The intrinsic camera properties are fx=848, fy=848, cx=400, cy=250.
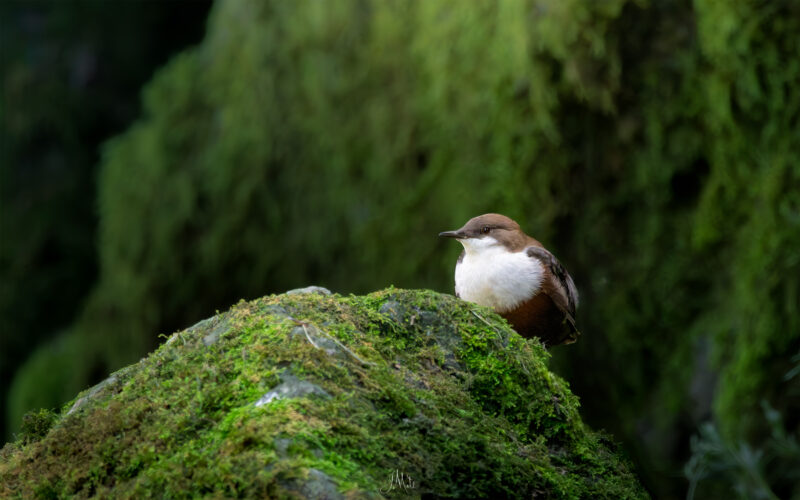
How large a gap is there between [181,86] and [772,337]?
4771 millimetres

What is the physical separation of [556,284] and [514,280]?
0.24 metres

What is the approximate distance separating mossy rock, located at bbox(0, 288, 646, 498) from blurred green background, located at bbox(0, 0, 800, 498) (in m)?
1.82

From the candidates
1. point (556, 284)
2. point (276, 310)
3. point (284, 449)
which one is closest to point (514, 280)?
point (556, 284)

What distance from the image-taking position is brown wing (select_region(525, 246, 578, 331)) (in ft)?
11.5

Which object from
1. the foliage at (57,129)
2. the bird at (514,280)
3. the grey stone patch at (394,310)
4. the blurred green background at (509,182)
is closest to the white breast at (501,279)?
the bird at (514,280)

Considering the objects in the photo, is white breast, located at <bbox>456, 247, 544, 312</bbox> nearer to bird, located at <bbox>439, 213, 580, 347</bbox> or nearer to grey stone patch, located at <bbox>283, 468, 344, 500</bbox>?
bird, located at <bbox>439, 213, 580, 347</bbox>

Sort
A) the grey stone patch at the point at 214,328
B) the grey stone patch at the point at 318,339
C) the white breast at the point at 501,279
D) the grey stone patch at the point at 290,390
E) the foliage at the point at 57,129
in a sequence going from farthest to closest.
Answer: the foliage at the point at 57,129, the white breast at the point at 501,279, the grey stone patch at the point at 214,328, the grey stone patch at the point at 318,339, the grey stone patch at the point at 290,390

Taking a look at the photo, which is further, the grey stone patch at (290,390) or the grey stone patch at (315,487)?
the grey stone patch at (290,390)

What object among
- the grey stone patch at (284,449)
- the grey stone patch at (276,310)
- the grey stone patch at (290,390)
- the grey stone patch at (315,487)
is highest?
the grey stone patch at (276,310)

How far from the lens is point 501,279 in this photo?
11.2 ft

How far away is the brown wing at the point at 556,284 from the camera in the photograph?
351cm

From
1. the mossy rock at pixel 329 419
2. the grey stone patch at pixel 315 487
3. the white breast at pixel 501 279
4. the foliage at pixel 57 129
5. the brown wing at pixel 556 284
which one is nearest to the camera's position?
the grey stone patch at pixel 315 487

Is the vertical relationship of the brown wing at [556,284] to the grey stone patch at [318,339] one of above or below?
below

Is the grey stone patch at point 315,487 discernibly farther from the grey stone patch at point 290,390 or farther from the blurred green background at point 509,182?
the blurred green background at point 509,182
